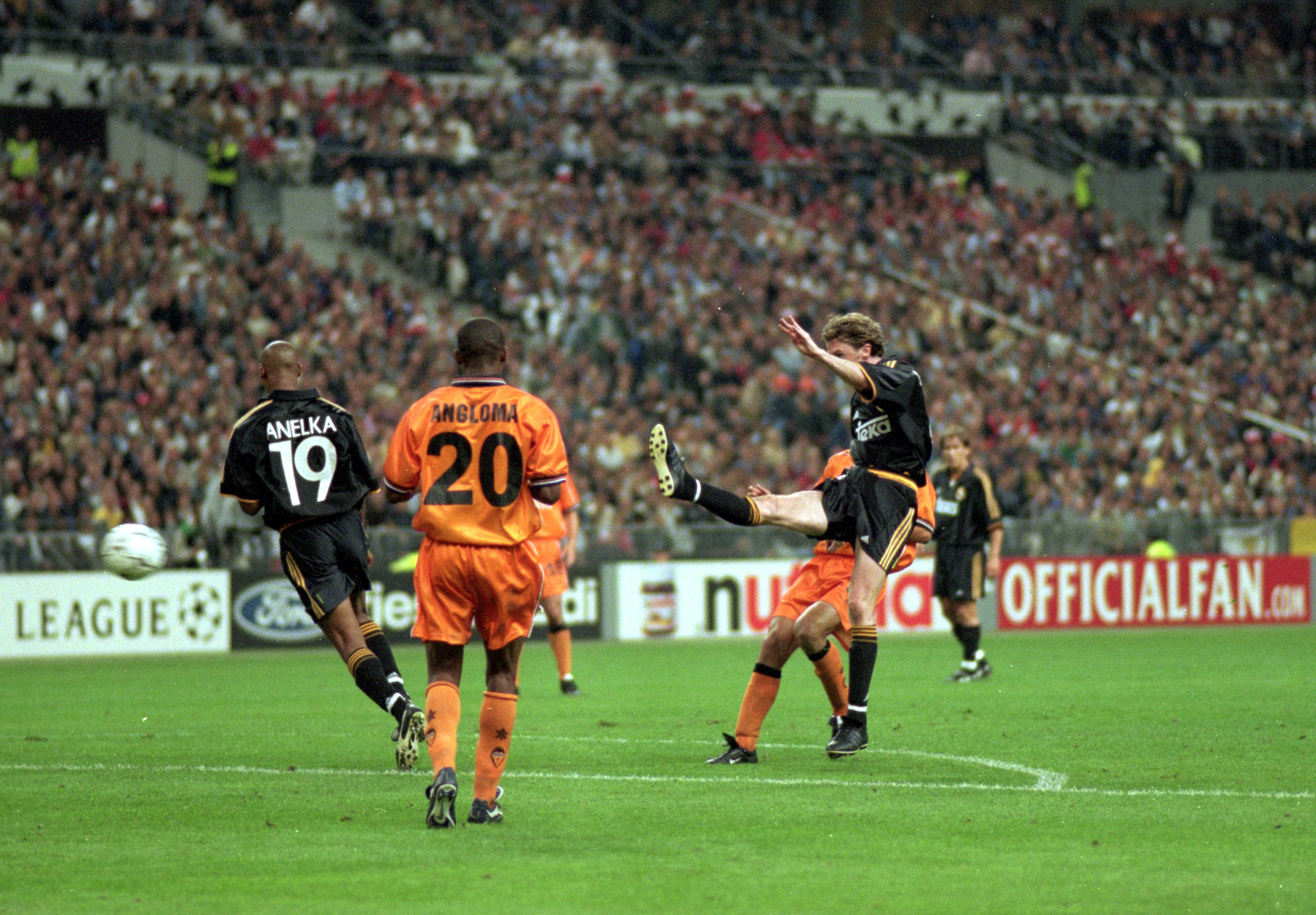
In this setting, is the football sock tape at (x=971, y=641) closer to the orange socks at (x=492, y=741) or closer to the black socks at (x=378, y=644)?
the black socks at (x=378, y=644)

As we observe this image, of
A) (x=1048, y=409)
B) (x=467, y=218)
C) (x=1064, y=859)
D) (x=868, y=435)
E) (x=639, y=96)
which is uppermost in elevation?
(x=639, y=96)

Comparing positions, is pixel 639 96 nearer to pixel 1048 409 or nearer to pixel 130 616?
pixel 1048 409

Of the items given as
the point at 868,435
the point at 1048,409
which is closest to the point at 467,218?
the point at 1048,409

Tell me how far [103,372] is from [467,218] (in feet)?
24.9

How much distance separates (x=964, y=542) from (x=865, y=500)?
674cm

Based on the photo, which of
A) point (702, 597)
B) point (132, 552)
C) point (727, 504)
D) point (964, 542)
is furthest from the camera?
point (702, 597)

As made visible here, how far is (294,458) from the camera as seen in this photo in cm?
998

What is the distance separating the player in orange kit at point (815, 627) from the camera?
10.1 meters

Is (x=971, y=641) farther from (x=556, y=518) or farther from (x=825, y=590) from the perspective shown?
(x=825, y=590)

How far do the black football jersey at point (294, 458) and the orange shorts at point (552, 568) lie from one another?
4.76m

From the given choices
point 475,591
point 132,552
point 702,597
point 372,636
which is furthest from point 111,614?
point 475,591

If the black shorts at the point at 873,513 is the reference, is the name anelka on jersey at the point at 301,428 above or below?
above

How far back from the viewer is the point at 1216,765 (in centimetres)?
973

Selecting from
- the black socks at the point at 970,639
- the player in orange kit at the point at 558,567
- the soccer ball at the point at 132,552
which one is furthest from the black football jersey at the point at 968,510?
the soccer ball at the point at 132,552
